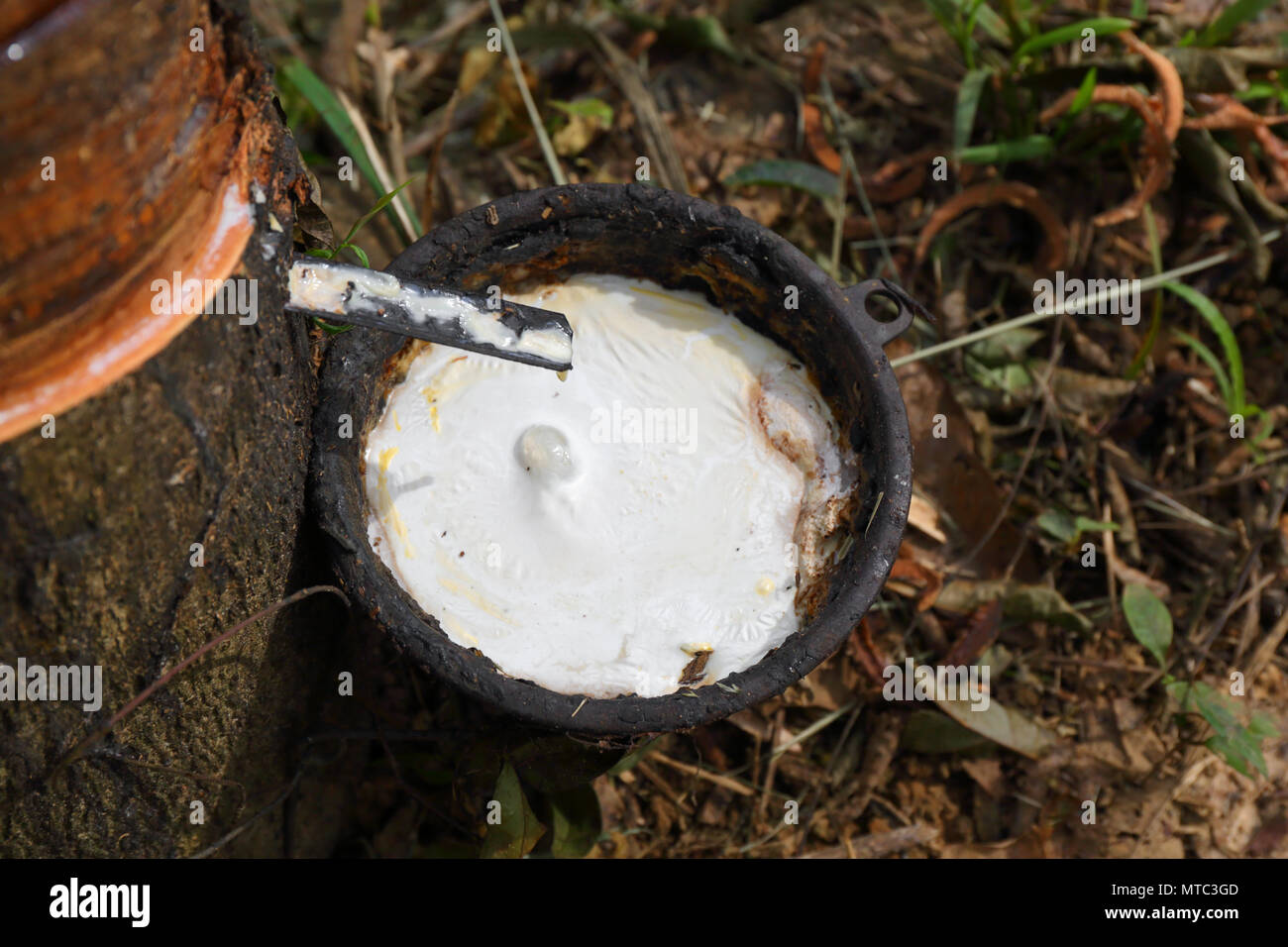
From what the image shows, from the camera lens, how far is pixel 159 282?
104 centimetres

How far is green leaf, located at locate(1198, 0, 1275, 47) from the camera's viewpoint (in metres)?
2.08

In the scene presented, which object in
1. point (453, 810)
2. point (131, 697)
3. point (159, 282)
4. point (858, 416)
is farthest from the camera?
point (453, 810)

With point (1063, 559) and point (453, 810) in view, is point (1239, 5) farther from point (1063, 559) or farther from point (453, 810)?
point (453, 810)

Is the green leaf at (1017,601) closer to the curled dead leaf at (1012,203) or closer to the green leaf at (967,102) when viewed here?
the curled dead leaf at (1012,203)

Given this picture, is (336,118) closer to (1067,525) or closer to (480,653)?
(480,653)

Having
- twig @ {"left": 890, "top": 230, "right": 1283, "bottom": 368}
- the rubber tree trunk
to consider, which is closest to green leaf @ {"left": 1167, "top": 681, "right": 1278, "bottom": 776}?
twig @ {"left": 890, "top": 230, "right": 1283, "bottom": 368}

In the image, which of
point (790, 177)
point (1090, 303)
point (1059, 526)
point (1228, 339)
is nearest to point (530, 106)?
point (790, 177)

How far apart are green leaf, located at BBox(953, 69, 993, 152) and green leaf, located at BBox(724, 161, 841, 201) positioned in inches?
11.2

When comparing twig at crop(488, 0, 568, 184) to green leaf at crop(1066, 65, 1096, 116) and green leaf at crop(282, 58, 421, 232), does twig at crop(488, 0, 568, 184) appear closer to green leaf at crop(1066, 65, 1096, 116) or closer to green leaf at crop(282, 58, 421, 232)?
green leaf at crop(282, 58, 421, 232)

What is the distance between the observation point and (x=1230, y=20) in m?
2.12

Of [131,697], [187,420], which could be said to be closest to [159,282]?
[187,420]

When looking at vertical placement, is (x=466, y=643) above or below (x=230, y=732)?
above

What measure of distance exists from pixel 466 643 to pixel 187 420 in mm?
558

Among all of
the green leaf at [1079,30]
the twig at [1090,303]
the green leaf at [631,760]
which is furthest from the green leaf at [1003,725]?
the green leaf at [1079,30]
